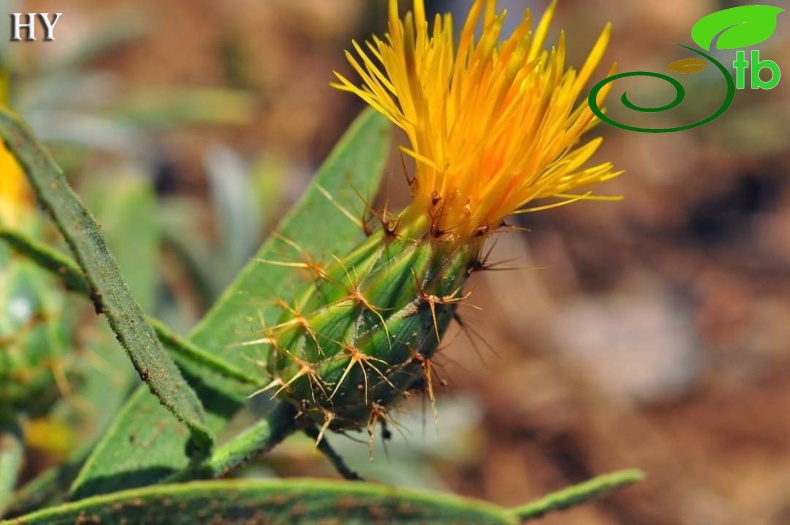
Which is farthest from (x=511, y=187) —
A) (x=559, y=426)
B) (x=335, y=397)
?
(x=559, y=426)

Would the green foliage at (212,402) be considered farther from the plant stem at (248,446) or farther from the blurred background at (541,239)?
the blurred background at (541,239)

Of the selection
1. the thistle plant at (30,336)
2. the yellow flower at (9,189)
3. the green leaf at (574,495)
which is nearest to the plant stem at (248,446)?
the green leaf at (574,495)

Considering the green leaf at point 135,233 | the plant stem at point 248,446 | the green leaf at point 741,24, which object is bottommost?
the plant stem at point 248,446

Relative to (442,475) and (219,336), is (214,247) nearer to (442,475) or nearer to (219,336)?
(442,475)

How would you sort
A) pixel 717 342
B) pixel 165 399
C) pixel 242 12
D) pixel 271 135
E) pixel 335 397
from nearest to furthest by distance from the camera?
pixel 165 399
pixel 335 397
pixel 717 342
pixel 271 135
pixel 242 12

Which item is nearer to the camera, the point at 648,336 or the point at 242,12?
the point at 648,336

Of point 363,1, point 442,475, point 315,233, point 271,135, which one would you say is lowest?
point 442,475

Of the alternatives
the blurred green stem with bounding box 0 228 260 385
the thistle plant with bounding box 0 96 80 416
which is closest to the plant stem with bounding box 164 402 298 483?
the blurred green stem with bounding box 0 228 260 385
